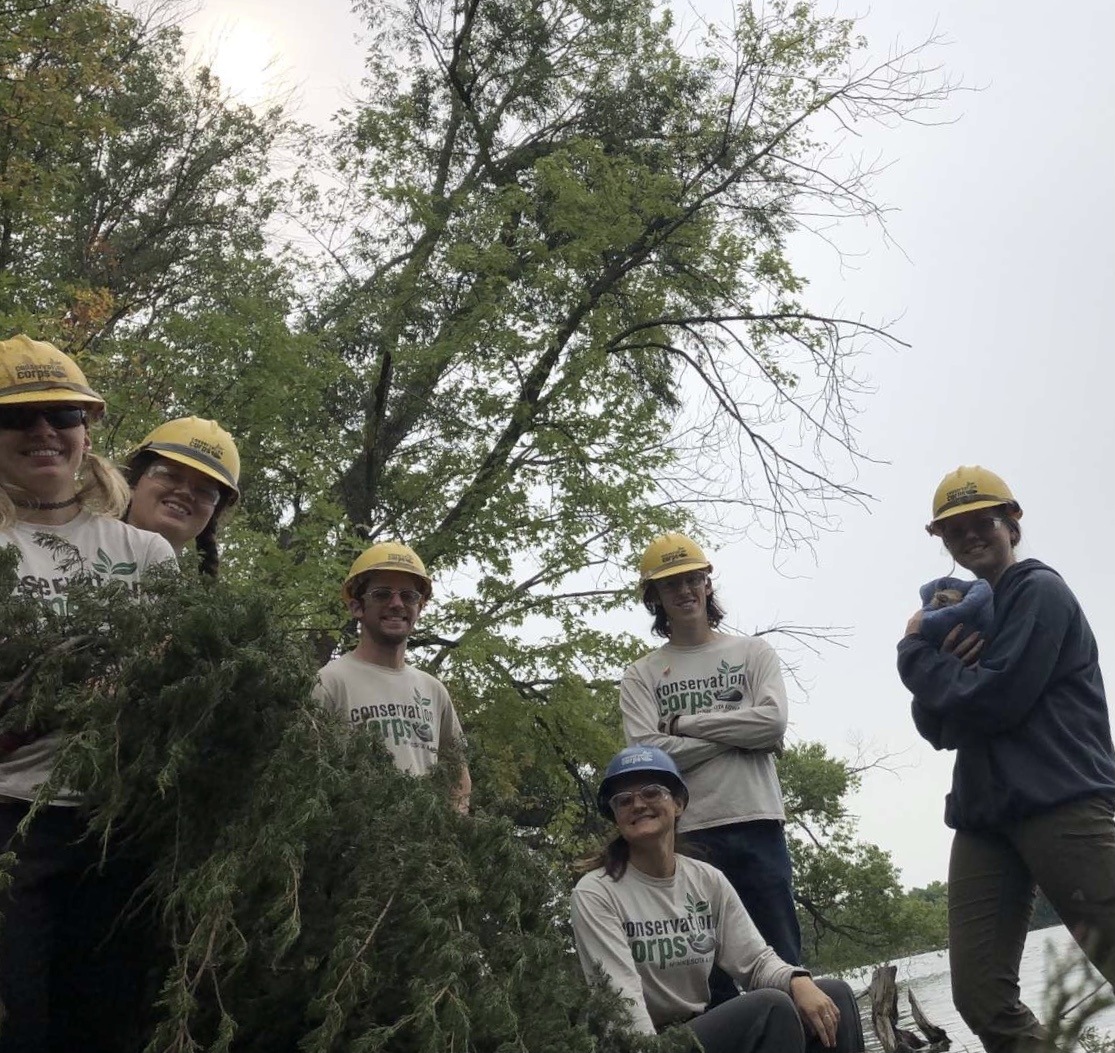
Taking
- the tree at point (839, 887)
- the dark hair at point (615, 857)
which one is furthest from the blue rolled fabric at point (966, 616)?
the tree at point (839, 887)

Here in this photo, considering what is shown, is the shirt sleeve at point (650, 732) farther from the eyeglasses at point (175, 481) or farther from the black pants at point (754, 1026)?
Result: the eyeglasses at point (175, 481)

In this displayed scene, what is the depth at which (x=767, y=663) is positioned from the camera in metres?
4.91

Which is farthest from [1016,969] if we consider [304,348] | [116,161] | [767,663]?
[116,161]

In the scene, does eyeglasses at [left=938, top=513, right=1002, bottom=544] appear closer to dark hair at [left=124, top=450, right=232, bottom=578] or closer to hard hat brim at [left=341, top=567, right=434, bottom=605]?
hard hat brim at [left=341, top=567, right=434, bottom=605]

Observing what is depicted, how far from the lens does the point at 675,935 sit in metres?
4.03

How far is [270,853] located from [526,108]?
15.8m

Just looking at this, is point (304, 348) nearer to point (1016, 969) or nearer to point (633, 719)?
point (633, 719)

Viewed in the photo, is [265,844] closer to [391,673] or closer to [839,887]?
[391,673]

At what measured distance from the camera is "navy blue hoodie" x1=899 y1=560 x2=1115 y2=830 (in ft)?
12.6

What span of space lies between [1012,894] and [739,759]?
3.46 feet

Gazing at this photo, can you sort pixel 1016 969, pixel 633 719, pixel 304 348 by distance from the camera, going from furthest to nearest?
pixel 304 348 < pixel 633 719 < pixel 1016 969

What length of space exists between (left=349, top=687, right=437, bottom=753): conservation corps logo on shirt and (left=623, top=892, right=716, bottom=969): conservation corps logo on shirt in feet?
2.99

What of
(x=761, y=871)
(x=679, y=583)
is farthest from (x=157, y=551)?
(x=761, y=871)

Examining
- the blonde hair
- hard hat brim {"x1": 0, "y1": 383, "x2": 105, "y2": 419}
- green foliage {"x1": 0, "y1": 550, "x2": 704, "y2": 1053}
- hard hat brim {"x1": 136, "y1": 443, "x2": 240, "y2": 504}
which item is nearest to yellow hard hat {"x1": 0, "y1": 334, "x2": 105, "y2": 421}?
hard hat brim {"x1": 0, "y1": 383, "x2": 105, "y2": 419}
